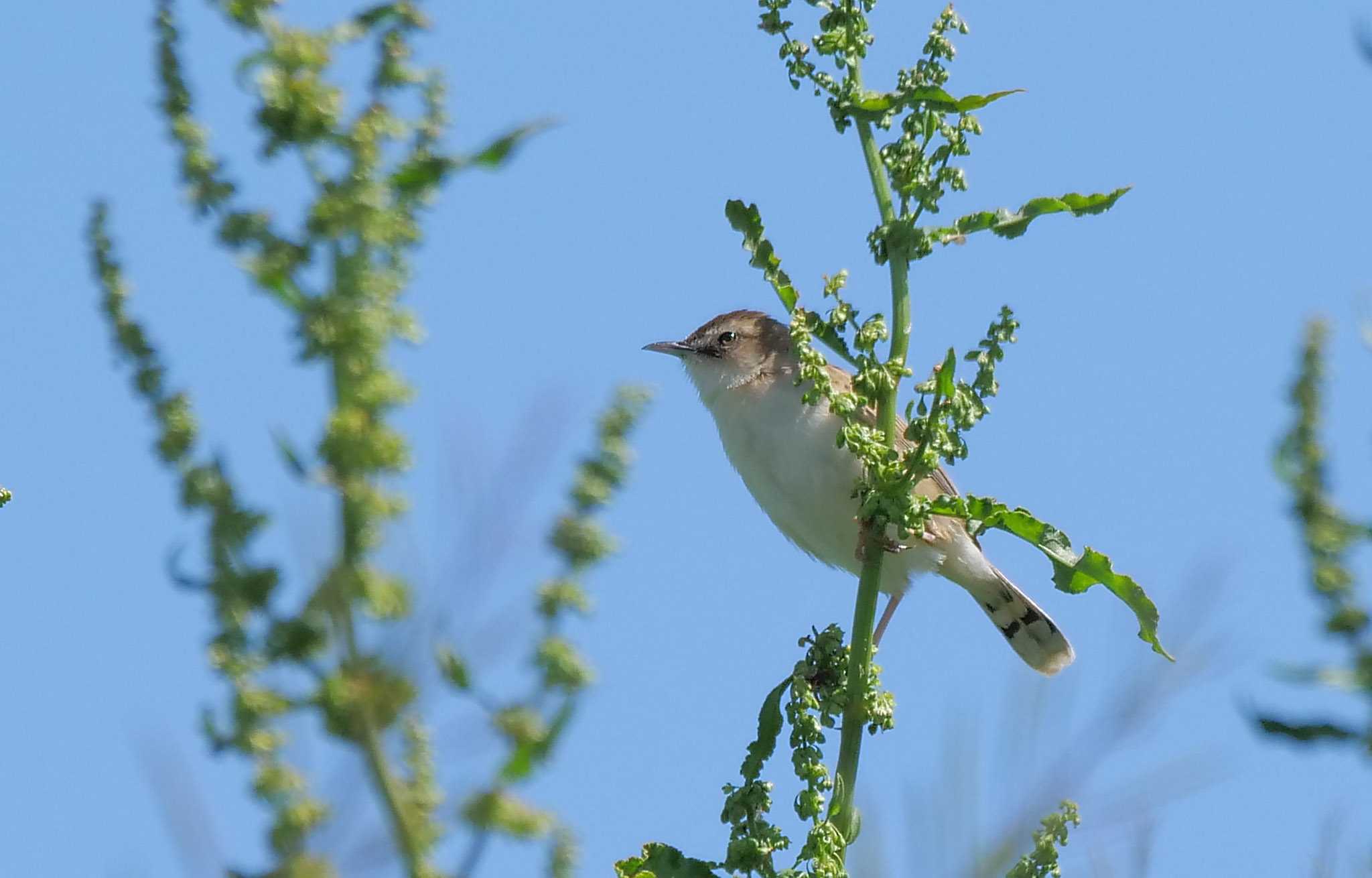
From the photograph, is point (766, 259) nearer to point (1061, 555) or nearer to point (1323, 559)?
point (1061, 555)

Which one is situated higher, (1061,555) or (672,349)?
(672,349)

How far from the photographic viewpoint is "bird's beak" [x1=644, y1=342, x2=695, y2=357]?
830 centimetres

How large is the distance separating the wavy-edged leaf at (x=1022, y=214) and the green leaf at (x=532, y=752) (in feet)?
5.27

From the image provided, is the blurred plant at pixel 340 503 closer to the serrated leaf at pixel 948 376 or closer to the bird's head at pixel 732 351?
the serrated leaf at pixel 948 376

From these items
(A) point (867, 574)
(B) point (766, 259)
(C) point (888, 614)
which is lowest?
(A) point (867, 574)

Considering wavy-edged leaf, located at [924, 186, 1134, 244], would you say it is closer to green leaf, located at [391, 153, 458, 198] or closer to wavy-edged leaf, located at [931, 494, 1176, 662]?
wavy-edged leaf, located at [931, 494, 1176, 662]

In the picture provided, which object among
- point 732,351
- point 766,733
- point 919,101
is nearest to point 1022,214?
point 919,101

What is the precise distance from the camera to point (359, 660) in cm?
137

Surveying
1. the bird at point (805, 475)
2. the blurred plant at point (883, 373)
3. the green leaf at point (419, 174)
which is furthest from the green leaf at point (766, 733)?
the bird at point (805, 475)

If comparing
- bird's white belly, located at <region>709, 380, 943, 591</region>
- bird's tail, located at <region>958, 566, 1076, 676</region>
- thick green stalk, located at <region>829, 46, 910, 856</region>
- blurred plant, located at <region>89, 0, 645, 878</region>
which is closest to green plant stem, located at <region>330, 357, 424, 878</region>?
blurred plant, located at <region>89, 0, 645, 878</region>

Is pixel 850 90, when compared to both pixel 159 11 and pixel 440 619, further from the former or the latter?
pixel 440 619

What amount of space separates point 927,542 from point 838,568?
2.93 feet

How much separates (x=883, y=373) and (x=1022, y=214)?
45cm

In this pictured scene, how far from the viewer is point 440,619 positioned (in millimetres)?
1464
